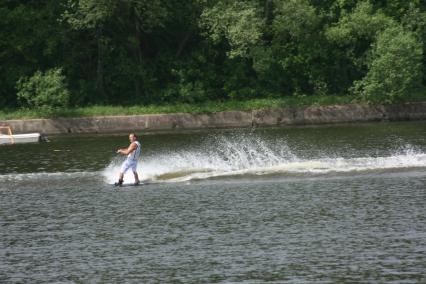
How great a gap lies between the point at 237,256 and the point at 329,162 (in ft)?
49.5

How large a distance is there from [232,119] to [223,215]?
36.4 metres

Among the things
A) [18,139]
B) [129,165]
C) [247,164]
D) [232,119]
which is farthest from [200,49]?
[129,165]

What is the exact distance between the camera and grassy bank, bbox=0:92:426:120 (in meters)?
65.1

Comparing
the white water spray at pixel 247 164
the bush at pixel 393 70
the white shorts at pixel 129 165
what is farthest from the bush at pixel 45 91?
the white shorts at pixel 129 165

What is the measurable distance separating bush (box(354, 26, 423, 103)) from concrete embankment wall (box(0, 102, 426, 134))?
0.97 m

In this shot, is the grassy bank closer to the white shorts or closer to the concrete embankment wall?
the concrete embankment wall

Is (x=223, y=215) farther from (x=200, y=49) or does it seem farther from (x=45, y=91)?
(x=200, y=49)

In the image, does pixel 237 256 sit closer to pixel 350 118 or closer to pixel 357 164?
pixel 357 164

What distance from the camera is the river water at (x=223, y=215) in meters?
22.0

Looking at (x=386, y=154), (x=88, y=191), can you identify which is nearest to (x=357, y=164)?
(x=386, y=154)

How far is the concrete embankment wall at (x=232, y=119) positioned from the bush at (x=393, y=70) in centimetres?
97

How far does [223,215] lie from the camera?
2859cm

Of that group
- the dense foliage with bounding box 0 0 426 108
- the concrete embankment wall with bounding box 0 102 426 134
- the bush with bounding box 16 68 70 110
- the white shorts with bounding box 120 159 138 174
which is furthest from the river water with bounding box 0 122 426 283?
the dense foliage with bounding box 0 0 426 108

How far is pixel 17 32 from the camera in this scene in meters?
68.0
